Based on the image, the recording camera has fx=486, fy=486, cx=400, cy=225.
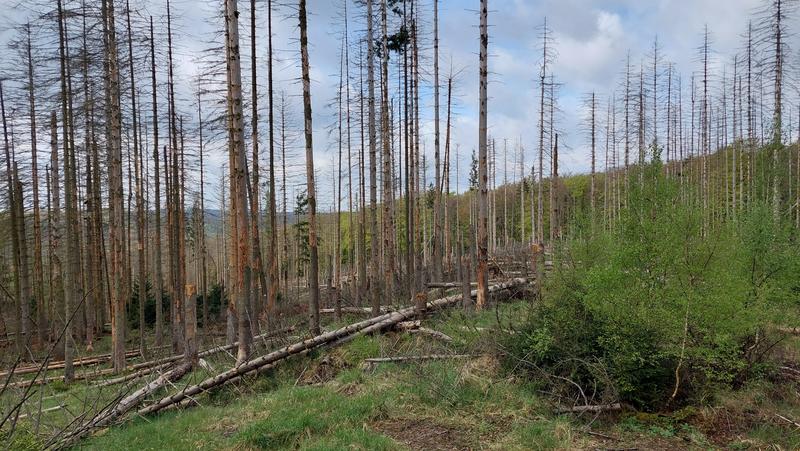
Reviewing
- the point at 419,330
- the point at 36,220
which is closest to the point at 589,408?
the point at 419,330

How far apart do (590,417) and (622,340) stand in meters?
0.99

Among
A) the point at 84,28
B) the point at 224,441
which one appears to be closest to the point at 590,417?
the point at 224,441

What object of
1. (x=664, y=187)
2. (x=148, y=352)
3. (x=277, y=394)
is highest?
(x=664, y=187)

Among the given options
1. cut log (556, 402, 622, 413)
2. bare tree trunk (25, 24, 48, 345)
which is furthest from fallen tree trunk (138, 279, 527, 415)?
bare tree trunk (25, 24, 48, 345)

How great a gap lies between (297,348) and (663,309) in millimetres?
6165

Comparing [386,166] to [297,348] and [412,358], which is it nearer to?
[297,348]

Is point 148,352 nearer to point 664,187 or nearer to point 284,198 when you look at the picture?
point 284,198

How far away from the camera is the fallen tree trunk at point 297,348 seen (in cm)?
783

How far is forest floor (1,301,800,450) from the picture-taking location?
16.8 ft

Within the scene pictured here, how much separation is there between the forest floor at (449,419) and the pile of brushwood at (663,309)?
1.08ft

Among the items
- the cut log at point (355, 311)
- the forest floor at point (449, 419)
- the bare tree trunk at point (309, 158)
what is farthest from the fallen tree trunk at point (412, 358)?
the cut log at point (355, 311)

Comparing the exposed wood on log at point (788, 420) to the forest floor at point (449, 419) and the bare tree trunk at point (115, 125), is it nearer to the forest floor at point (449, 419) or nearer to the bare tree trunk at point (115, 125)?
the forest floor at point (449, 419)

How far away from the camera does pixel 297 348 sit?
904cm

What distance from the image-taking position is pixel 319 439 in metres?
5.33
